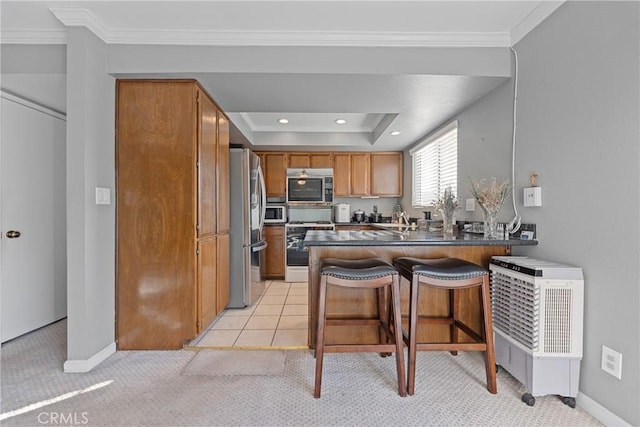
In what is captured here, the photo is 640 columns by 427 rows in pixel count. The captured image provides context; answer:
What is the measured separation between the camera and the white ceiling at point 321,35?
1849 millimetres

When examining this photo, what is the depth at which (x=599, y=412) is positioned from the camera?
4.85ft

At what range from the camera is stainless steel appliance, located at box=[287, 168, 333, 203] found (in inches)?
189

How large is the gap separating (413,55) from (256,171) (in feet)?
6.49

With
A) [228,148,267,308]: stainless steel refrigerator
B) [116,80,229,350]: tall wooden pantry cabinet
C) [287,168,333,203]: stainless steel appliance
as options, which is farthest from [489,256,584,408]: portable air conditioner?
[287,168,333,203]: stainless steel appliance

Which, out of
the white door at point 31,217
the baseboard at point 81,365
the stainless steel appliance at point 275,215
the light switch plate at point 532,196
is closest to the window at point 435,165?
the light switch plate at point 532,196

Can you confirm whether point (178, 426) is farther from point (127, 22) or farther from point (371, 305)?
point (127, 22)

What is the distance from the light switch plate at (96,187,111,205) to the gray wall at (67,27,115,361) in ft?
0.10

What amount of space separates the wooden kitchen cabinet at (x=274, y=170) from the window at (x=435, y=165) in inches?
79.4

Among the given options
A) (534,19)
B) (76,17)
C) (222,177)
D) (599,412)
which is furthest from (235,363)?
(534,19)

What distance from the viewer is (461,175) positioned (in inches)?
116

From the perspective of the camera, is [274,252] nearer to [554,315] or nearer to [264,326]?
[264,326]

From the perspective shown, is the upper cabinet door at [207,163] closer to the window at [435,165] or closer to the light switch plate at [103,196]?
the light switch plate at [103,196]

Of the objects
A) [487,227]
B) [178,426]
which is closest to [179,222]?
[178,426]

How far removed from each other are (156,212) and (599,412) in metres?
2.87
